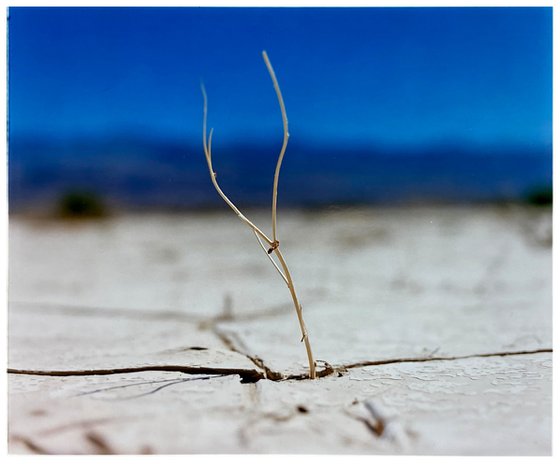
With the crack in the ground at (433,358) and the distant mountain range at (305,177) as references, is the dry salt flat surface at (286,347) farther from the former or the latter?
the distant mountain range at (305,177)

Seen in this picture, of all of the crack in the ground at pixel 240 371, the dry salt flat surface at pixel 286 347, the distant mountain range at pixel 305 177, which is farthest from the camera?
the distant mountain range at pixel 305 177

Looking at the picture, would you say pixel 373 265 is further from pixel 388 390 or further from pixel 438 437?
pixel 438 437

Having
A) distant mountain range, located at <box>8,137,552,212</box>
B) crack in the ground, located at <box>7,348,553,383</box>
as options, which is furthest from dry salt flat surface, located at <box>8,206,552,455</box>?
distant mountain range, located at <box>8,137,552,212</box>

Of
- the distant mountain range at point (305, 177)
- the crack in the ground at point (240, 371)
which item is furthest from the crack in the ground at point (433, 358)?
the distant mountain range at point (305, 177)

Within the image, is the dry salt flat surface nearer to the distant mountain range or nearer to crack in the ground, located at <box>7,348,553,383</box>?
crack in the ground, located at <box>7,348,553,383</box>

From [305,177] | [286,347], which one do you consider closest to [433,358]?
[286,347]

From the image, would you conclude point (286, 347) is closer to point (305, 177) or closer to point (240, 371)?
point (240, 371)
